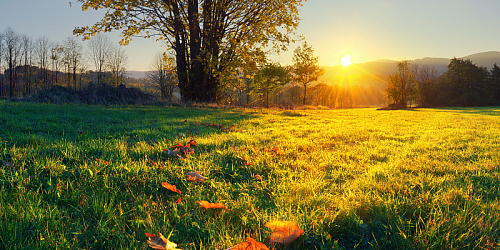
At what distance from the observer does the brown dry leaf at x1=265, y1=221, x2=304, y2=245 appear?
1.34 meters

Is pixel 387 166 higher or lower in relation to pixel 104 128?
lower

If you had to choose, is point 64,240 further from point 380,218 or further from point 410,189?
point 410,189

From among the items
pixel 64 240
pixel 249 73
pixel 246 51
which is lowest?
pixel 64 240

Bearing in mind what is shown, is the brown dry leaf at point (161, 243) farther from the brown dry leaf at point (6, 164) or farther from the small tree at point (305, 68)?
the small tree at point (305, 68)

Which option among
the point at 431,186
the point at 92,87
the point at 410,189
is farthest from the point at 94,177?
the point at 92,87

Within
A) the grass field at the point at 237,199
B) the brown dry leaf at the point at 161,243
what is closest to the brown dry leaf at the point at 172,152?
the grass field at the point at 237,199

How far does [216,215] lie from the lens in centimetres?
167

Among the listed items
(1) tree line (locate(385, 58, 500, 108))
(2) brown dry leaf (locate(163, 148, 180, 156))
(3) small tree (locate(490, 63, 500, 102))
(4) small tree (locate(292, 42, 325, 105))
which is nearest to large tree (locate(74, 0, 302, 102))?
(2) brown dry leaf (locate(163, 148, 180, 156))

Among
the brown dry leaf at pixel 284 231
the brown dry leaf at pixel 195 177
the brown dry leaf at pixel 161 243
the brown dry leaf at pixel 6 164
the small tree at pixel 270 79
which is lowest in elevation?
the brown dry leaf at pixel 284 231

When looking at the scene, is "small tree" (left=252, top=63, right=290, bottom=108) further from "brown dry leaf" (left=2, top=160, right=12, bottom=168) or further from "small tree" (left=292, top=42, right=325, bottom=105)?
"brown dry leaf" (left=2, top=160, right=12, bottom=168)

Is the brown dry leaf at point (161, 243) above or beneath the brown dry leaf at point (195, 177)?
beneath

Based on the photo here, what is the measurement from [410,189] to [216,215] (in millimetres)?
1876

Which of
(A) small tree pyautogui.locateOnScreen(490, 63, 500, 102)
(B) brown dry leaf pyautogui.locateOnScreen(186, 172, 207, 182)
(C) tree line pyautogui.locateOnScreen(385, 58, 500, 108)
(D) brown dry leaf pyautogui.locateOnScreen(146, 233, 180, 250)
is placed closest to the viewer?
(D) brown dry leaf pyautogui.locateOnScreen(146, 233, 180, 250)

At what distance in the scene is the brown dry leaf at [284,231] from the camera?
134 cm
